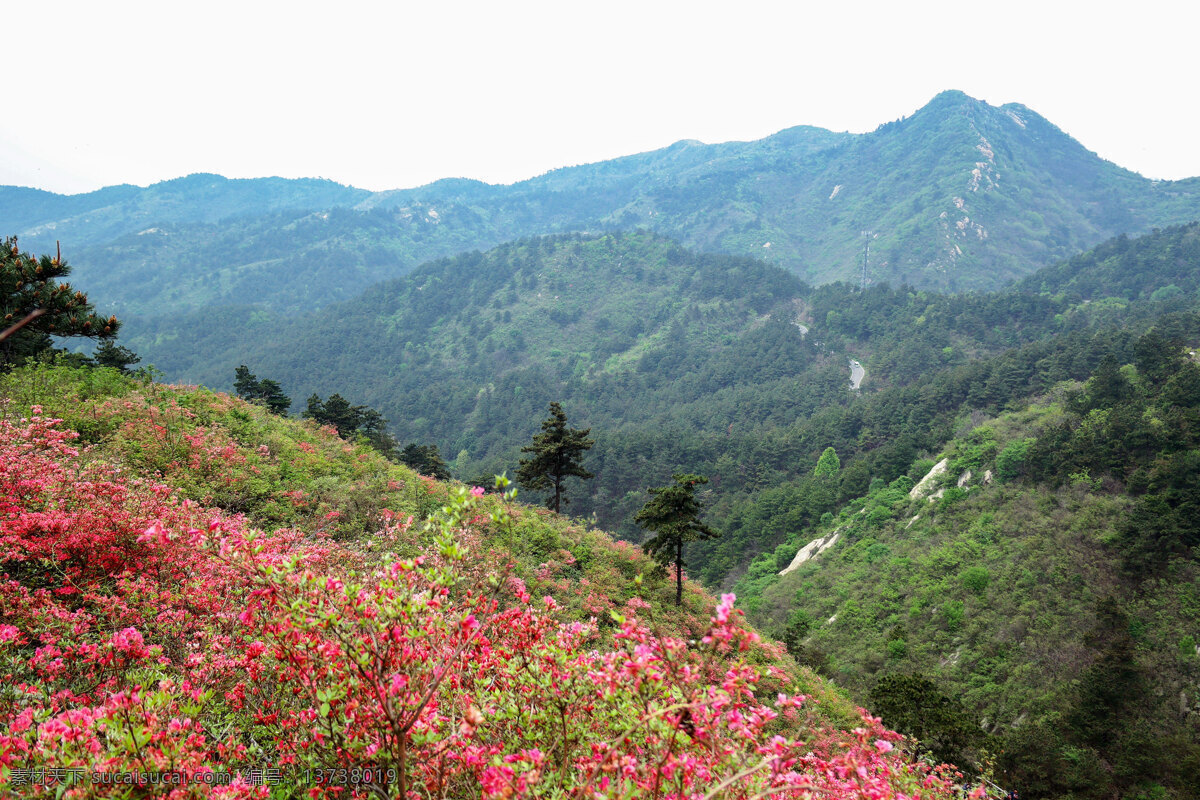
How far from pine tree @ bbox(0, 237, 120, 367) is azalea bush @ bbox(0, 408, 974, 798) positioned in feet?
11.4

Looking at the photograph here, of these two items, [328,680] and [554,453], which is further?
[554,453]

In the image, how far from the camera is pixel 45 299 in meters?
7.88

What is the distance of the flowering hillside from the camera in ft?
10.5

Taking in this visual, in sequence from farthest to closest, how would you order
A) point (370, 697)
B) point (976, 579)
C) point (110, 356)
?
point (976, 579), point (110, 356), point (370, 697)

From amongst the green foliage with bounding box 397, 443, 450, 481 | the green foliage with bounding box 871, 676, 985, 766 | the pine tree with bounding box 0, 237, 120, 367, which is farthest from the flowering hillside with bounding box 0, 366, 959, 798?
the green foliage with bounding box 397, 443, 450, 481


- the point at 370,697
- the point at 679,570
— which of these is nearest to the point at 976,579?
the point at 679,570

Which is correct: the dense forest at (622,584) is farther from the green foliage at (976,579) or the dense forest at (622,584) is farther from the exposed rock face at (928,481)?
the exposed rock face at (928,481)

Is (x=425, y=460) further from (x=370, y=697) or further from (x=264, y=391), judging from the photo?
(x=370, y=697)

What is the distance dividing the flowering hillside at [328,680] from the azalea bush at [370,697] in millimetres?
22

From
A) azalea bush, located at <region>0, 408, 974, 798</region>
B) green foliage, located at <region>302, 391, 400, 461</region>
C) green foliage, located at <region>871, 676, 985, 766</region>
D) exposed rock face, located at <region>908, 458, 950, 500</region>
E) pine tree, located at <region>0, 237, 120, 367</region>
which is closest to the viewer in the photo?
azalea bush, located at <region>0, 408, 974, 798</region>

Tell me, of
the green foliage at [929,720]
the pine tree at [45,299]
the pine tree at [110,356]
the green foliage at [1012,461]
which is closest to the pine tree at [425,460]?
the pine tree at [110,356]

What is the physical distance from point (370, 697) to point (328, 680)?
1.40 ft

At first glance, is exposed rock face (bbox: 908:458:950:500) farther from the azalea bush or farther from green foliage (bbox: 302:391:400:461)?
the azalea bush

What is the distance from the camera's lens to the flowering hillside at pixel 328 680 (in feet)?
10.5
